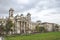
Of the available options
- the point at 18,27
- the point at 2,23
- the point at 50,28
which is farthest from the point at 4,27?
the point at 50,28

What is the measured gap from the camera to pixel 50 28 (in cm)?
13612

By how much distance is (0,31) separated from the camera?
75.3m

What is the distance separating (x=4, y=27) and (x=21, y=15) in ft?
97.9

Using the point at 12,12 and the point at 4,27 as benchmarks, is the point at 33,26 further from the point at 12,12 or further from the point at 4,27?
the point at 4,27

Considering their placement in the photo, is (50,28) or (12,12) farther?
(50,28)

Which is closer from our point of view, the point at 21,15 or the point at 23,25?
the point at 23,25

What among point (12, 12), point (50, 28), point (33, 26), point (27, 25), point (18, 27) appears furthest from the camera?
point (50, 28)

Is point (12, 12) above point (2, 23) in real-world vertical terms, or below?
above

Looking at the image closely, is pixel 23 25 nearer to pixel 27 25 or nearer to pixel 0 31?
pixel 27 25

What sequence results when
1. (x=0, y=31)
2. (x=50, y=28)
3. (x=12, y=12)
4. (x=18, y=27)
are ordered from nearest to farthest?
(x=0, y=31) → (x=12, y=12) → (x=18, y=27) → (x=50, y=28)

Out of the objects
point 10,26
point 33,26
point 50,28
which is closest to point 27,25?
point 33,26

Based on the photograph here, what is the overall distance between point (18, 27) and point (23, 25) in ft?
15.2

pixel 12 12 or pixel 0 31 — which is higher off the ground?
pixel 12 12

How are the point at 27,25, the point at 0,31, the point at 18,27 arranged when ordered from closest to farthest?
the point at 0,31 < the point at 18,27 < the point at 27,25
